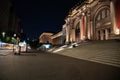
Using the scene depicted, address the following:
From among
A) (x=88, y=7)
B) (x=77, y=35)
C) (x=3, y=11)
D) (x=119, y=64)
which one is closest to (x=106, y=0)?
(x=88, y=7)

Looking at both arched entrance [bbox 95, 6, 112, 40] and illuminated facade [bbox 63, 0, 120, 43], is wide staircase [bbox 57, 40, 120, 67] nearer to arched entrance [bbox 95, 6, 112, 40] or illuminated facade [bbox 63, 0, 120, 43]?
illuminated facade [bbox 63, 0, 120, 43]

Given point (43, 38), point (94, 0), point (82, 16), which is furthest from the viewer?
point (43, 38)

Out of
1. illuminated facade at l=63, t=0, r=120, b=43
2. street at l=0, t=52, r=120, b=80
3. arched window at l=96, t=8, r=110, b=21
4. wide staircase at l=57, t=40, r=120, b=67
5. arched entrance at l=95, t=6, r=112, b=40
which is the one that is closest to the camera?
street at l=0, t=52, r=120, b=80

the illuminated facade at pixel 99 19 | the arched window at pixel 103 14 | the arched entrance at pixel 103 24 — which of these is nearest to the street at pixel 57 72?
the illuminated facade at pixel 99 19

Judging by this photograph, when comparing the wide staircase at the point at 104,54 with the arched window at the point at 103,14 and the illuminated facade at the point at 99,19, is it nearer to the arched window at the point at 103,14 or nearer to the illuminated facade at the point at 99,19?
the illuminated facade at the point at 99,19

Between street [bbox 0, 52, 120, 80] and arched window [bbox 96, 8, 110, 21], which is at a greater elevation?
arched window [bbox 96, 8, 110, 21]

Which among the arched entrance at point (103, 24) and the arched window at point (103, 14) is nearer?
the arched entrance at point (103, 24)

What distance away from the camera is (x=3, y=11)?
7912cm

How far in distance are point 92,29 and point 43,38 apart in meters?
104

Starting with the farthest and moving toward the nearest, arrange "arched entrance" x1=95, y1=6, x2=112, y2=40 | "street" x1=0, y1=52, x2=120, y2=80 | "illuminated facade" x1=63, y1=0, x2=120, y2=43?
1. "arched entrance" x1=95, y1=6, x2=112, y2=40
2. "illuminated facade" x1=63, y1=0, x2=120, y2=43
3. "street" x1=0, y1=52, x2=120, y2=80

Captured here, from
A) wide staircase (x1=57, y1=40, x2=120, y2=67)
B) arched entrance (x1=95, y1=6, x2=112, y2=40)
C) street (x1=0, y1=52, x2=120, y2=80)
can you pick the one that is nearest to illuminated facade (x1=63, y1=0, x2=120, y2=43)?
arched entrance (x1=95, y1=6, x2=112, y2=40)

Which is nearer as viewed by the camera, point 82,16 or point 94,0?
point 94,0

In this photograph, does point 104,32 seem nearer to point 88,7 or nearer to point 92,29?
point 92,29

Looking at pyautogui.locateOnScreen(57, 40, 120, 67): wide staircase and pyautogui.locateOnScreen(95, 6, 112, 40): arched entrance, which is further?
→ pyautogui.locateOnScreen(95, 6, 112, 40): arched entrance
